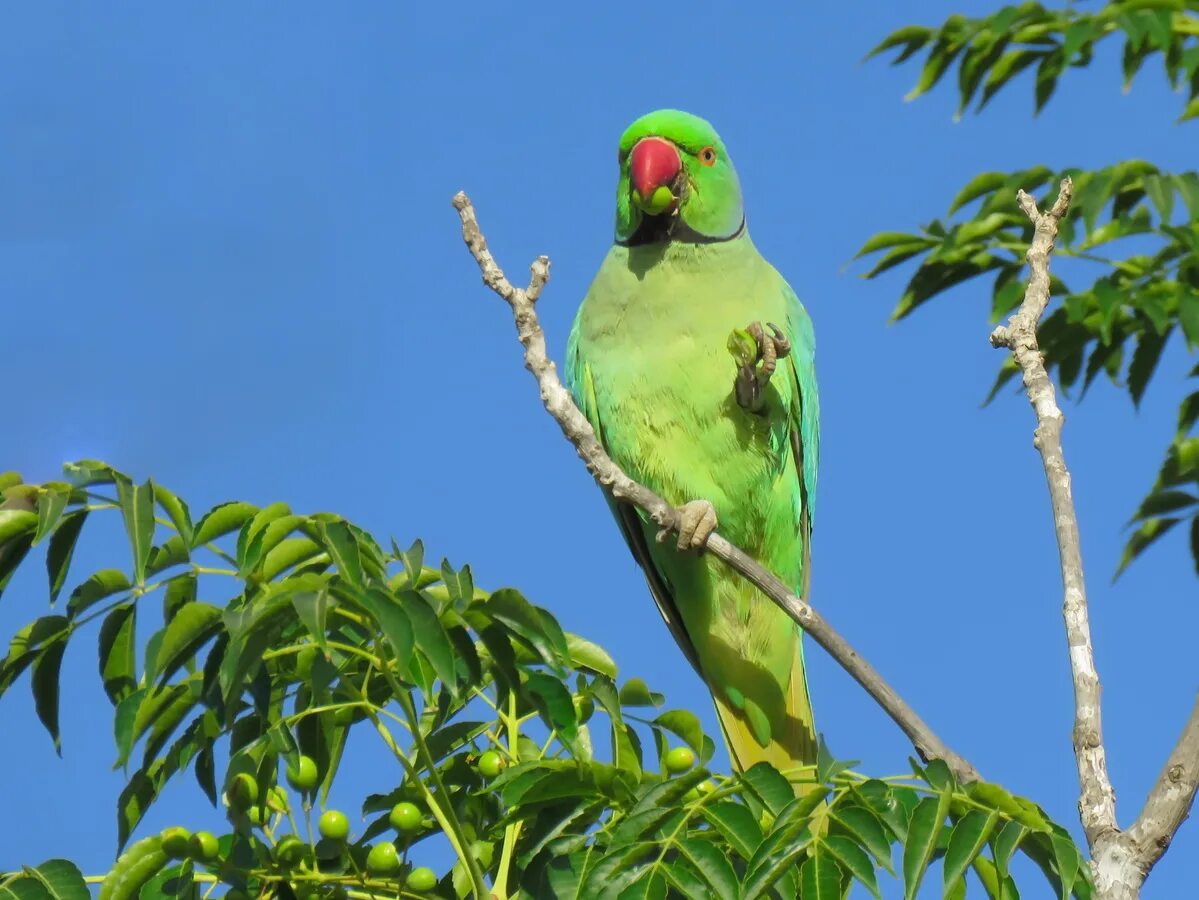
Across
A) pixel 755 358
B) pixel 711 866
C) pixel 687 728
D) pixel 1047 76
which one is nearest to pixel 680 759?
pixel 687 728

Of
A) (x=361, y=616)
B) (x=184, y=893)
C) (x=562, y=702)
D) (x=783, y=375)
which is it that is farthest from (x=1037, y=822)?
(x=783, y=375)

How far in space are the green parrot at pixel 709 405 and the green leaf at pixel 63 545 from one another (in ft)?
5.15

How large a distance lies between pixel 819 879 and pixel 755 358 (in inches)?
67.6

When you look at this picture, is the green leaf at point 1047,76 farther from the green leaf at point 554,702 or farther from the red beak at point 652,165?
the green leaf at point 554,702

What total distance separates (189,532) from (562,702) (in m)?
0.62

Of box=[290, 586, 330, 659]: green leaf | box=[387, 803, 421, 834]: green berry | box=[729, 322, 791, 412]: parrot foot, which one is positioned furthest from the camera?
box=[729, 322, 791, 412]: parrot foot

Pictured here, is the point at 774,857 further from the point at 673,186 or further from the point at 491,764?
the point at 673,186

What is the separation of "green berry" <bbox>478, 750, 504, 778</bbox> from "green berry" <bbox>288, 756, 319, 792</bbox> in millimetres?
258

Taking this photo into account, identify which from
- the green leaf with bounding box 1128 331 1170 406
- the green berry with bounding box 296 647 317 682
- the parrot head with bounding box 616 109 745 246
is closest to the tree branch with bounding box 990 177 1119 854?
the green berry with bounding box 296 647 317 682

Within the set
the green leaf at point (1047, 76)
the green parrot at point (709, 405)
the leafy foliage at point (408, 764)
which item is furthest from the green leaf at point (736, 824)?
the green leaf at point (1047, 76)

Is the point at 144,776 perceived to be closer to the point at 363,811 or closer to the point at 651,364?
the point at 363,811

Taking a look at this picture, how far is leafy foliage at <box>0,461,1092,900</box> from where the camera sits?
2039 mm

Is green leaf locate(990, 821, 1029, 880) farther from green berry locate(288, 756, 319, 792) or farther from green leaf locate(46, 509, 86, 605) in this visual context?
green leaf locate(46, 509, 86, 605)

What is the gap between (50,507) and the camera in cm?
225
